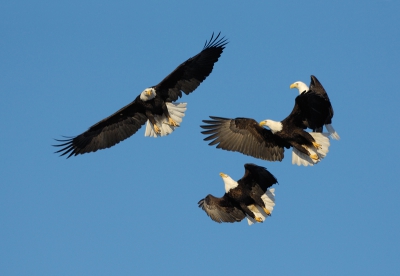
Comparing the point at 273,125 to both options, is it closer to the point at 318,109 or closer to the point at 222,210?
the point at 318,109

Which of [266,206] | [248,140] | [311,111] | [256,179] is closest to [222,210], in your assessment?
[266,206]

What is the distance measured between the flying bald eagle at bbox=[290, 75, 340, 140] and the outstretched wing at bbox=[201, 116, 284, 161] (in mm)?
642

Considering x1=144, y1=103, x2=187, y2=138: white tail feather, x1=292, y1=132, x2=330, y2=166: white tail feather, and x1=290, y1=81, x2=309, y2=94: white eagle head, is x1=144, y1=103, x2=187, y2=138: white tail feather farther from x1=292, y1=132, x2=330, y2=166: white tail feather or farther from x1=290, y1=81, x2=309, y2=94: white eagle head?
x1=292, y1=132, x2=330, y2=166: white tail feather

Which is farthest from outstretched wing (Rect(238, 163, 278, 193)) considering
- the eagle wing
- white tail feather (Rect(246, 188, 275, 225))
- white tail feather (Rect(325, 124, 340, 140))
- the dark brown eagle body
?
white tail feather (Rect(325, 124, 340, 140))

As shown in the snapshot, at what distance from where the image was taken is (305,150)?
1150 cm

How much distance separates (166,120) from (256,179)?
2049mm

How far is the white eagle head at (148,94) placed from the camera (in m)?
12.6

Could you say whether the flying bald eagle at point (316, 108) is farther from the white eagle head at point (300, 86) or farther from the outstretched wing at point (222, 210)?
the outstretched wing at point (222, 210)

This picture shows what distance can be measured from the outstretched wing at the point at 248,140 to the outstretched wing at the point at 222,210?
3.00 ft

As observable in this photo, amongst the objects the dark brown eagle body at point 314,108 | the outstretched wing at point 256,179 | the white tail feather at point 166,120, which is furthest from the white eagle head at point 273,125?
the white tail feather at point 166,120

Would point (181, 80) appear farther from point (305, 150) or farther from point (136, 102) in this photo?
point (305, 150)

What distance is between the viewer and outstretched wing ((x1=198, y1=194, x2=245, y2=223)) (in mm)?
12227

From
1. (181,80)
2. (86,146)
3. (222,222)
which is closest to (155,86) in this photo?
(181,80)

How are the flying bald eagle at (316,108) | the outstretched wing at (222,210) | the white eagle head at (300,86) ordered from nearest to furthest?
the flying bald eagle at (316,108)
the outstretched wing at (222,210)
the white eagle head at (300,86)
